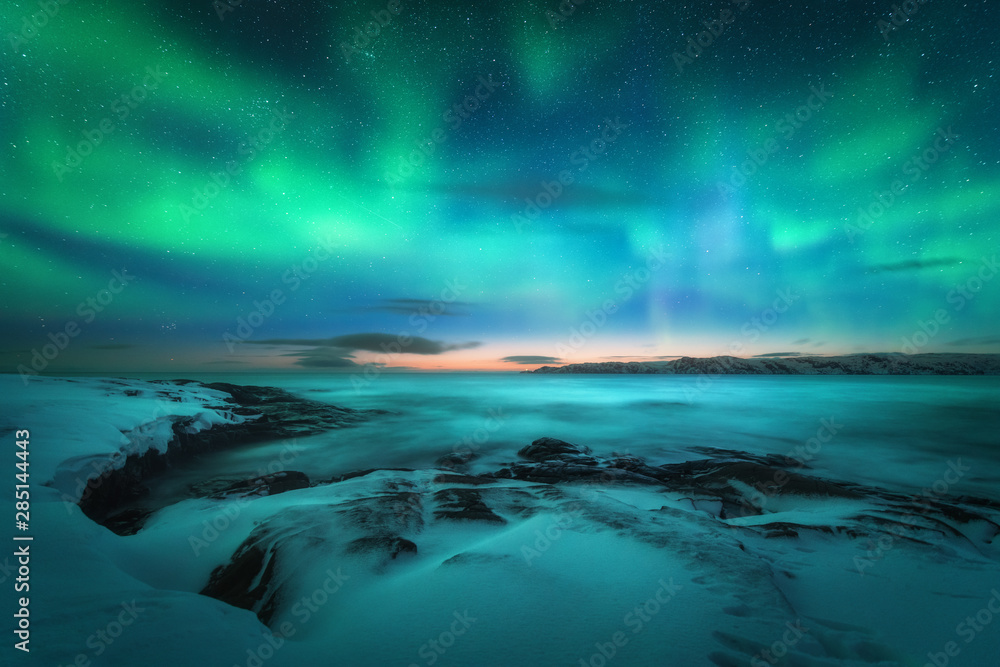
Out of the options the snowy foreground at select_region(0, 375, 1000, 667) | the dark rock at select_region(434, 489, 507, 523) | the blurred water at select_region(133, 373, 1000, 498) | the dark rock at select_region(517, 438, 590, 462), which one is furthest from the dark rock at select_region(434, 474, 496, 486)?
the dark rock at select_region(517, 438, 590, 462)

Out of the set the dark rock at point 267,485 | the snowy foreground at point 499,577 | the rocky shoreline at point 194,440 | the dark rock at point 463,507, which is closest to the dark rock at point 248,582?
the snowy foreground at point 499,577

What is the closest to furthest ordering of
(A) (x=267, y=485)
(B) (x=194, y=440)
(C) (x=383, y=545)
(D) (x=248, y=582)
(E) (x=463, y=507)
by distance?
(D) (x=248, y=582) → (C) (x=383, y=545) → (E) (x=463, y=507) → (A) (x=267, y=485) → (B) (x=194, y=440)

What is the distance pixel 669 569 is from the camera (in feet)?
12.3

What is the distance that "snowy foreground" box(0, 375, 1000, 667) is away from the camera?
265 cm

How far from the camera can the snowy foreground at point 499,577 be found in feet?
8.69

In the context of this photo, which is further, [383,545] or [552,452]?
[552,452]

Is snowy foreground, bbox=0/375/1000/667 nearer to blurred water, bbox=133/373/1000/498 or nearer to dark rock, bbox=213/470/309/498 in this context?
dark rock, bbox=213/470/309/498

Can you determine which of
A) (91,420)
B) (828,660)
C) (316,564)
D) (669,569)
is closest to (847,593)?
(828,660)

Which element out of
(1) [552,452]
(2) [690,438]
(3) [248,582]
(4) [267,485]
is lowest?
(2) [690,438]

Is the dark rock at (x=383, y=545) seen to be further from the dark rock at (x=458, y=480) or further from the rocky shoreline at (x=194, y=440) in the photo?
the rocky shoreline at (x=194, y=440)

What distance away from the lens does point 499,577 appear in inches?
141

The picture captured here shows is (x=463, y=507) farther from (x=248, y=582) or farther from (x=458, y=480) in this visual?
(x=248, y=582)

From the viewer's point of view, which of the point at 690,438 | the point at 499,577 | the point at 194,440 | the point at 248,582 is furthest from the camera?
the point at 690,438

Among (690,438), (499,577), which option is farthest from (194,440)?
(690,438)
